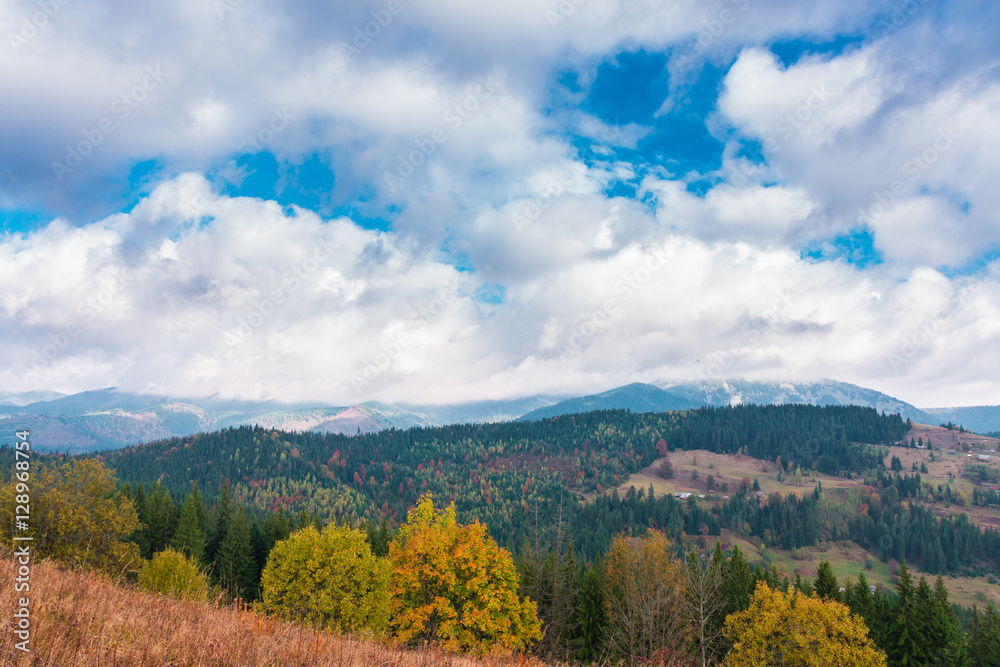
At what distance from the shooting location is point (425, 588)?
34188 mm

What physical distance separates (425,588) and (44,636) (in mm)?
30663

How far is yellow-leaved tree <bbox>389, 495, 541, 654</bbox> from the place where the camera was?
105 feet

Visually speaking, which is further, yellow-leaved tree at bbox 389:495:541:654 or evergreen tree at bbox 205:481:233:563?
evergreen tree at bbox 205:481:233:563

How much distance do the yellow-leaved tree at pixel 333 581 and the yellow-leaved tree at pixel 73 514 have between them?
11.1 metres

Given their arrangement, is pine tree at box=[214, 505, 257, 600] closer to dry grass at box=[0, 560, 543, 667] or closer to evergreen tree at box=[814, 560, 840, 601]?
dry grass at box=[0, 560, 543, 667]

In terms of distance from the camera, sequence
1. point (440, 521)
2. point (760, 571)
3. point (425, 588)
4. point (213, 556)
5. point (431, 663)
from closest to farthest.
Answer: point (431, 663) < point (425, 588) < point (440, 521) < point (760, 571) < point (213, 556)

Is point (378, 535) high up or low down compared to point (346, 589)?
down

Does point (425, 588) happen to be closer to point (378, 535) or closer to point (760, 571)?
point (378, 535)

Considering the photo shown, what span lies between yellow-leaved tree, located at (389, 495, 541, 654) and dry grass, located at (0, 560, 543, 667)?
79.5 feet

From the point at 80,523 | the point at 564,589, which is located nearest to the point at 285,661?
the point at 80,523

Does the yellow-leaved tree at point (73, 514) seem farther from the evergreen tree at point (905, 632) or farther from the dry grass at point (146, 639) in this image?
the evergreen tree at point (905, 632)

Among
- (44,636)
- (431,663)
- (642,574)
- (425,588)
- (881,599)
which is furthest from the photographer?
(881,599)

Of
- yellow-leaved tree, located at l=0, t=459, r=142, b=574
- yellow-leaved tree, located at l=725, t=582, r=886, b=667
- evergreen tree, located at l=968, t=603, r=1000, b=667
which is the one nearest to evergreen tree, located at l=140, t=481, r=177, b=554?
yellow-leaved tree, located at l=0, t=459, r=142, b=574

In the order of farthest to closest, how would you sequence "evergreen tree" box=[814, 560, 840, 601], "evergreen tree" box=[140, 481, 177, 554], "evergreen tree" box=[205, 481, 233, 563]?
"evergreen tree" box=[140, 481, 177, 554]
"evergreen tree" box=[205, 481, 233, 563]
"evergreen tree" box=[814, 560, 840, 601]
